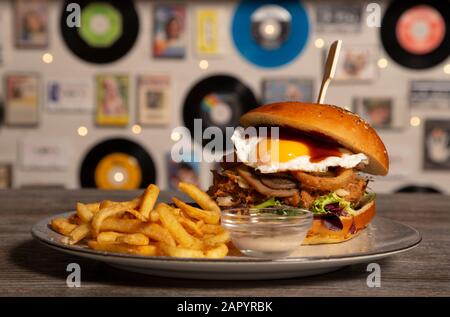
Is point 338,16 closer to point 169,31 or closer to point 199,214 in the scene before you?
point 169,31

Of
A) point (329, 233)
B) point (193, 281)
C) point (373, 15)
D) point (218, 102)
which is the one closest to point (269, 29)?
point (218, 102)

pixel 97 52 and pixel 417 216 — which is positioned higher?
pixel 97 52

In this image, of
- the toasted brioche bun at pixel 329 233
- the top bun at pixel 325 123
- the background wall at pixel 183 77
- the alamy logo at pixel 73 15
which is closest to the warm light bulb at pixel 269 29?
the background wall at pixel 183 77

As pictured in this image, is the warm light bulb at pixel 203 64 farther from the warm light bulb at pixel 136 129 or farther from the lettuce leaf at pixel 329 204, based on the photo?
the lettuce leaf at pixel 329 204
